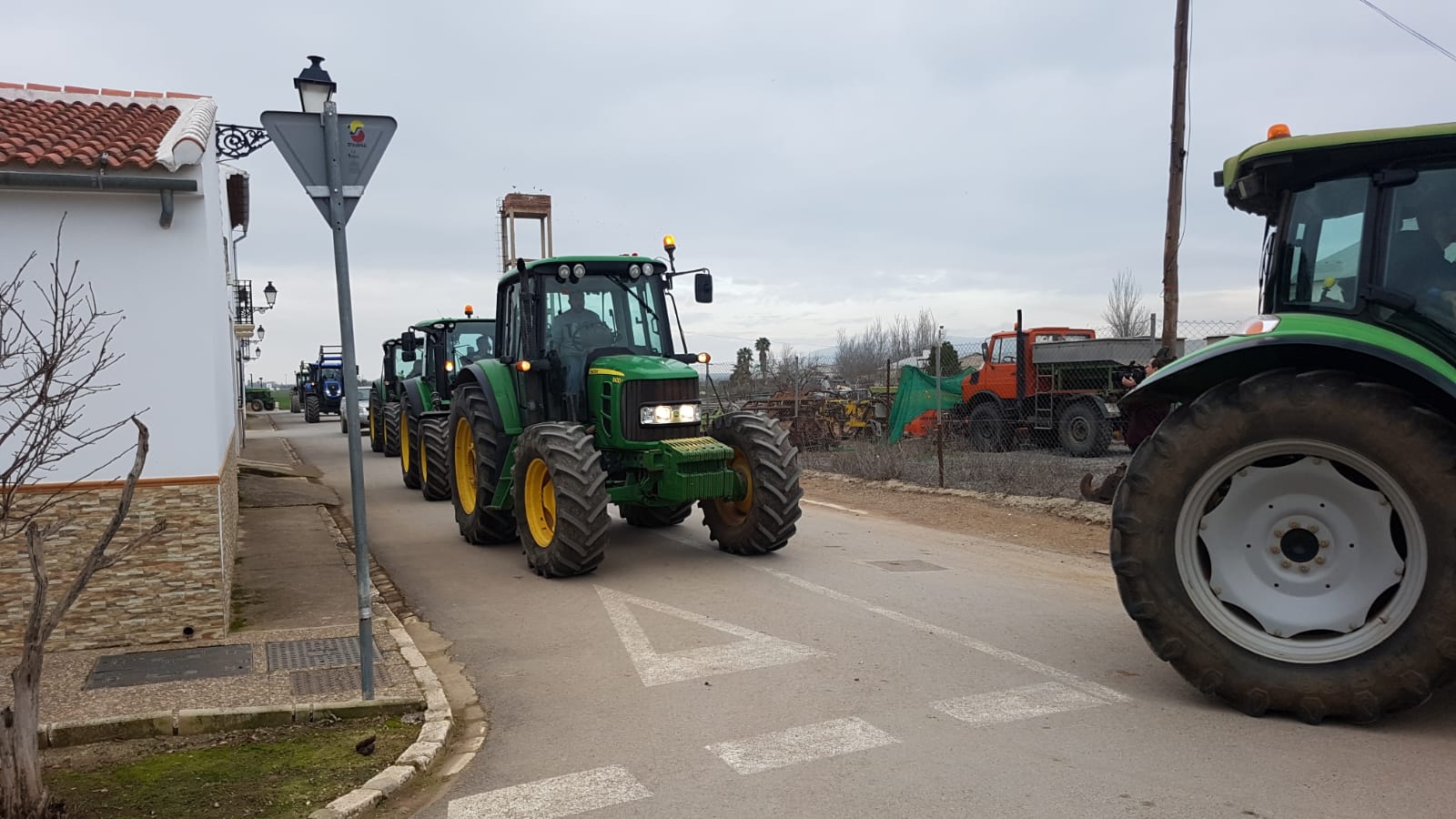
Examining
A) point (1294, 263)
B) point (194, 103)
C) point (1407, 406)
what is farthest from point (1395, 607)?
point (194, 103)

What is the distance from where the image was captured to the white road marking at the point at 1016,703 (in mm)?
4926

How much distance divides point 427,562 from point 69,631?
11.8ft

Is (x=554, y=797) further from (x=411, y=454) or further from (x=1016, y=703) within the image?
(x=411, y=454)

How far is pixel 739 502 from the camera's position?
9.30 meters

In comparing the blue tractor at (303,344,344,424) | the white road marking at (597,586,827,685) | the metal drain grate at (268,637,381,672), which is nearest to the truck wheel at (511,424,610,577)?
the white road marking at (597,586,827,685)

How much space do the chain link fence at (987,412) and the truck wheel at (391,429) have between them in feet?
19.9

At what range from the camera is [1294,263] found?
202 inches

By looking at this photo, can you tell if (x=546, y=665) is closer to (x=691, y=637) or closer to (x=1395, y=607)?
(x=691, y=637)

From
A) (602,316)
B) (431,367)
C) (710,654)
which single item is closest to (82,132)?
(602,316)

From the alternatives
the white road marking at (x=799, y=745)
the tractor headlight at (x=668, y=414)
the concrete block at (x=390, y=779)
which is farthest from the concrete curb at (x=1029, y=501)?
the concrete block at (x=390, y=779)

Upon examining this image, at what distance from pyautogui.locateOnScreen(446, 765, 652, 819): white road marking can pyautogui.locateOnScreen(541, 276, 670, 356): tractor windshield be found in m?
5.66

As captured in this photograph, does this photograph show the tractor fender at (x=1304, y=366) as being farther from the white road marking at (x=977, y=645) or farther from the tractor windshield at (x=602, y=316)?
the tractor windshield at (x=602, y=316)

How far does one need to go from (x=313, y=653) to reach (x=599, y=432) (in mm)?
3401

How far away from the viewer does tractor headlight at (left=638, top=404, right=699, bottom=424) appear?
8742 mm
